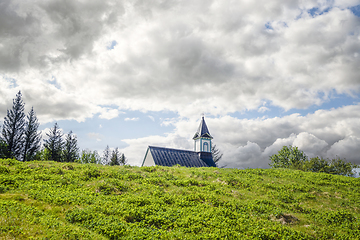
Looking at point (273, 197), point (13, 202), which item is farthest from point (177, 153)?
point (13, 202)

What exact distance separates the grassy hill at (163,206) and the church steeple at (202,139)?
31756 mm

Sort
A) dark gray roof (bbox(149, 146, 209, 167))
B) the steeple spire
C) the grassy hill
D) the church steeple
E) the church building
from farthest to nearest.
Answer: the steeple spire, the church steeple, the church building, dark gray roof (bbox(149, 146, 209, 167)), the grassy hill

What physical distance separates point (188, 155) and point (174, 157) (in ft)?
16.4

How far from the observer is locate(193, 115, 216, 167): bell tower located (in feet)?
166

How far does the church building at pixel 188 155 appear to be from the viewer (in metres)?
41.4

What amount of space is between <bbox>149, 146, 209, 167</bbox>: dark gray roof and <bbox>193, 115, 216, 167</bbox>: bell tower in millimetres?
1716

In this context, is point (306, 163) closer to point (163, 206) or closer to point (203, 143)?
point (203, 143)

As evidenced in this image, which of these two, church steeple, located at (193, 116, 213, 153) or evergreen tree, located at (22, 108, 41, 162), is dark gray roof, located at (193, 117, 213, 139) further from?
evergreen tree, located at (22, 108, 41, 162)

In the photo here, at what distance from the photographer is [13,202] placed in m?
10.3

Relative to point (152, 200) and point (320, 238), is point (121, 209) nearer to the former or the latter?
point (152, 200)

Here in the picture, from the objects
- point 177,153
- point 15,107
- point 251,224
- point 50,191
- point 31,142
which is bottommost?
point 251,224

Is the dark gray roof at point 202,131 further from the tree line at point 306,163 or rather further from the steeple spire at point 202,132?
the tree line at point 306,163

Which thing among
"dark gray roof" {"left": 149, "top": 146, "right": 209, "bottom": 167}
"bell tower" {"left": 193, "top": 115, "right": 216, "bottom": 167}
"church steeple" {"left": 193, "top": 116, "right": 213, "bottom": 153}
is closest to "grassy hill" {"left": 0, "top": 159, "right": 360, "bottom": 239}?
"dark gray roof" {"left": 149, "top": 146, "right": 209, "bottom": 167}

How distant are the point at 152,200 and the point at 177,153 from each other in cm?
3325
